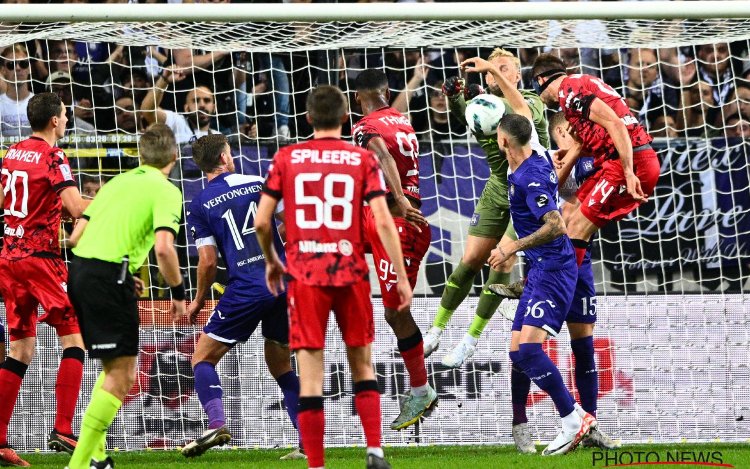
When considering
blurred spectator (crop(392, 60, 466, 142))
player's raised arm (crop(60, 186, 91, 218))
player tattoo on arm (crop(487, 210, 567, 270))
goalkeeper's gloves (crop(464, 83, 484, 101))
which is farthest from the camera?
blurred spectator (crop(392, 60, 466, 142))

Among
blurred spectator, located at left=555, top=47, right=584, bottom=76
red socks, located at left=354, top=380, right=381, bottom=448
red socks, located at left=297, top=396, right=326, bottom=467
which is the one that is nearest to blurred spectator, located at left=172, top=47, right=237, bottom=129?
blurred spectator, located at left=555, top=47, right=584, bottom=76

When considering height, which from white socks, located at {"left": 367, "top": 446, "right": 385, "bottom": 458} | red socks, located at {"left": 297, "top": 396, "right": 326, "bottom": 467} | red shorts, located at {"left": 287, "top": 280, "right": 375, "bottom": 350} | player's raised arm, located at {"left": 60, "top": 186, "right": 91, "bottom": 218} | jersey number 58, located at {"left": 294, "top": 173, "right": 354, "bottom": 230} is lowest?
white socks, located at {"left": 367, "top": 446, "right": 385, "bottom": 458}

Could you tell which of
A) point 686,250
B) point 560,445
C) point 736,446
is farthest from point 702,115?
point 560,445

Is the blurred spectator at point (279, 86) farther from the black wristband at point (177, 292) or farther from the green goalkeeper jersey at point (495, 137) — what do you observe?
the black wristband at point (177, 292)

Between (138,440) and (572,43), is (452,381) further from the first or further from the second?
(572,43)

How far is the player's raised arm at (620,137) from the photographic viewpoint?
7.80 metres

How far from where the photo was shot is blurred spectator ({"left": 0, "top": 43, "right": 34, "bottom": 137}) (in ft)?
33.7

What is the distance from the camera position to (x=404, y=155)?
8008mm

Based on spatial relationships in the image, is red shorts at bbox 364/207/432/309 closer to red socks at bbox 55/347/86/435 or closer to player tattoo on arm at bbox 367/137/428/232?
player tattoo on arm at bbox 367/137/428/232

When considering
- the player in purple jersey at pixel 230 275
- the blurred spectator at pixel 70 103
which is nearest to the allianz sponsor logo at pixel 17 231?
the player in purple jersey at pixel 230 275

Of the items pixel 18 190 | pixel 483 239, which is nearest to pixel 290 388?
pixel 483 239

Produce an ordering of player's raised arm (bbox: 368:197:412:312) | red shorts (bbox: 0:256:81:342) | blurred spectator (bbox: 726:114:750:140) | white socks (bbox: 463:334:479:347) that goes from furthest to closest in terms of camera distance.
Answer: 1. blurred spectator (bbox: 726:114:750:140)
2. white socks (bbox: 463:334:479:347)
3. red shorts (bbox: 0:256:81:342)
4. player's raised arm (bbox: 368:197:412:312)

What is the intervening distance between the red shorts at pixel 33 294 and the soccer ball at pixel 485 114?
315cm

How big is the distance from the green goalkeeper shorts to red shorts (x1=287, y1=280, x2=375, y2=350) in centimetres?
292
